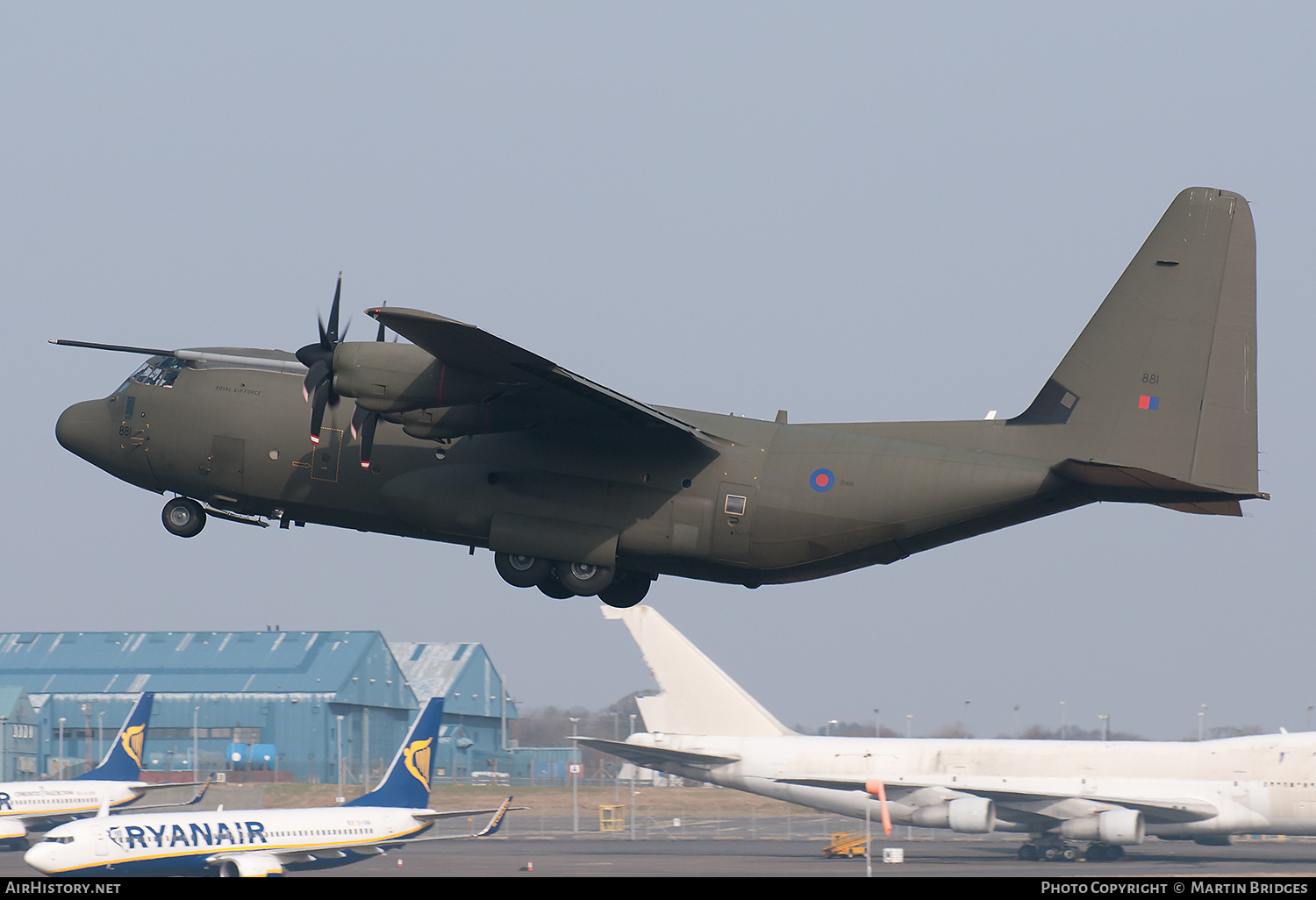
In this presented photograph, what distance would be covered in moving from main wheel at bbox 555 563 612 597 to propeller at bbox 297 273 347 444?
490 centimetres

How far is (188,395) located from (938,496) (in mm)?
13949

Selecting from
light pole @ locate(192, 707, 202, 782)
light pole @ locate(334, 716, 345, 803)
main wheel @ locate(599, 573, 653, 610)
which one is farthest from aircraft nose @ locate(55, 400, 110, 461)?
light pole @ locate(192, 707, 202, 782)

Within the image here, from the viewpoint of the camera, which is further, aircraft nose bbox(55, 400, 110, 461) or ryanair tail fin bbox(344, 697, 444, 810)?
ryanair tail fin bbox(344, 697, 444, 810)

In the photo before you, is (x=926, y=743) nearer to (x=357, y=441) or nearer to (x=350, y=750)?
(x=357, y=441)

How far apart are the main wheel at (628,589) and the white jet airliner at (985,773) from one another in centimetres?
2544

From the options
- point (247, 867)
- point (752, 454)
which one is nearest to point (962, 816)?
point (247, 867)

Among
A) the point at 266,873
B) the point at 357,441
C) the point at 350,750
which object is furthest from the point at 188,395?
the point at 350,750

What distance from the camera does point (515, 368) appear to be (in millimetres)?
22203

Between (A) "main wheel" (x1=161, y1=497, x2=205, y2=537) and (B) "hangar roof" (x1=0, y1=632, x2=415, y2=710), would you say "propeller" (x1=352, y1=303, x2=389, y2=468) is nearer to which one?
(A) "main wheel" (x1=161, y1=497, x2=205, y2=537)

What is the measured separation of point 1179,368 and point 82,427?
20.4 meters

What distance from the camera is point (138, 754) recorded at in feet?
202

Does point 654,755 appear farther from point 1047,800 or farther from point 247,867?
point 247,867

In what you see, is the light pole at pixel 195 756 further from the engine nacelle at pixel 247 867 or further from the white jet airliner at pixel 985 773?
the engine nacelle at pixel 247 867

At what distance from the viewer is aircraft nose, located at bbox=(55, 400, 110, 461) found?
26891mm
